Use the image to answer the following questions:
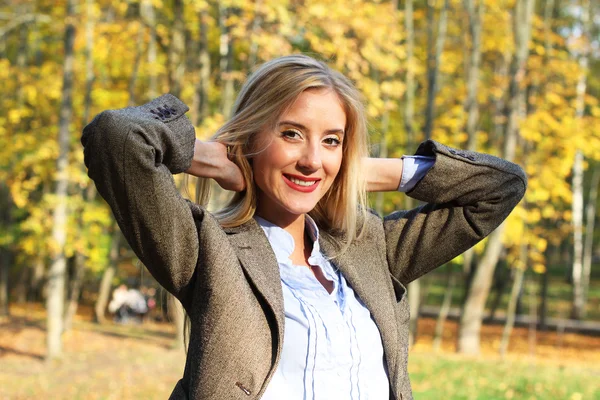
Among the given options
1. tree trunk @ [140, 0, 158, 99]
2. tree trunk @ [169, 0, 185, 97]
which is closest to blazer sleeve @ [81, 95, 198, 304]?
tree trunk @ [169, 0, 185, 97]

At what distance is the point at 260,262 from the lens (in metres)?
2.18

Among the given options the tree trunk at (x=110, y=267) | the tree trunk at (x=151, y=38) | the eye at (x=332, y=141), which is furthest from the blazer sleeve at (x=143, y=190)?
the tree trunk at (x=110, y=267)

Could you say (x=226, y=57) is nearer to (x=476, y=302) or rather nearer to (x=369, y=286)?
(x=476, y=302)

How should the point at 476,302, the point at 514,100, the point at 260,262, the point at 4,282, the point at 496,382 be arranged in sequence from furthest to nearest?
1. the point at 4,282
2. the point at 476,302
3. the point at 514,100
4. the point at 496,382
5. the point at 260,262

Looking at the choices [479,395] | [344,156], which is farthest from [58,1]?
[344,156]

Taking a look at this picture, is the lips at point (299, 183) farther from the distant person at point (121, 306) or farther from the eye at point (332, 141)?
the distant person at point (121, 306)

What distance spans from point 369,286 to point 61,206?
1181 cm

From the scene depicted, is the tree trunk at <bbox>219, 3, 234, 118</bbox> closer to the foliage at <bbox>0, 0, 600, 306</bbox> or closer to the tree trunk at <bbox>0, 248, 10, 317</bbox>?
the foliage at <bbox>0, 0, 600, 306</bbox>

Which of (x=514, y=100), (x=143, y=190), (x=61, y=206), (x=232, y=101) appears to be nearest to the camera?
(x=143, y=190)

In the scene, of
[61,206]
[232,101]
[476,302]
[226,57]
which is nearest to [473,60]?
[476,302]

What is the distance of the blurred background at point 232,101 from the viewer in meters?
10.5

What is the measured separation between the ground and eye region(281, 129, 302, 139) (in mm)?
5745

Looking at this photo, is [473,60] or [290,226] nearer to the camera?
[290,226]

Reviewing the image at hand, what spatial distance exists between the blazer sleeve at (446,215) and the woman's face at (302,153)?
0.36 metres
